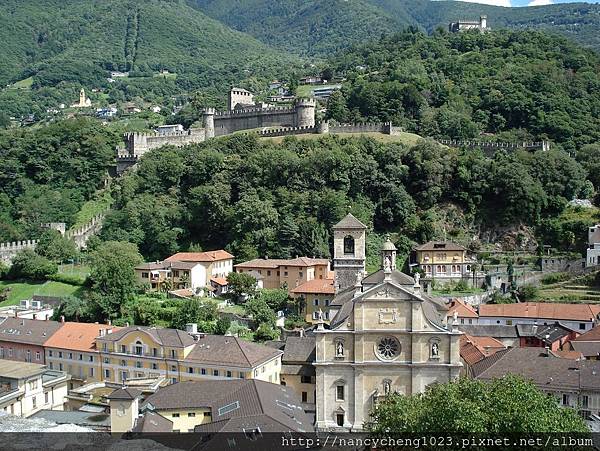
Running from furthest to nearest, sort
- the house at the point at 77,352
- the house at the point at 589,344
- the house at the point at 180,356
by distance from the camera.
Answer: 1. the house at the point at 77,352
2. the house at the point at 589,344
3. the house at the point at 180,356

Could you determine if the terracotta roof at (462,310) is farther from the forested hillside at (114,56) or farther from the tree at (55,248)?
the forested hillside at (114,56)

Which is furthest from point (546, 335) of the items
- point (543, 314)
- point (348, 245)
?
point (348, 245)

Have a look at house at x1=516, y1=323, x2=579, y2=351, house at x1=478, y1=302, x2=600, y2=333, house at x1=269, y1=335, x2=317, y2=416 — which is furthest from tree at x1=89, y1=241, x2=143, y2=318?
house at x1=516, y1=323, x2=579, y2=351

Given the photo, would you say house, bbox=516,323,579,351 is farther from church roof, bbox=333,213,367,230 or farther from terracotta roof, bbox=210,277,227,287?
terracotta roof, bbox=210,277,227,287

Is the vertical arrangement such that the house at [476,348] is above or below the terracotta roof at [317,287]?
below

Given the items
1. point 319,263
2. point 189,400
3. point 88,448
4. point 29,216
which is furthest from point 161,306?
point 88,448

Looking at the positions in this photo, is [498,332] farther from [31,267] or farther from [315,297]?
[31,267]

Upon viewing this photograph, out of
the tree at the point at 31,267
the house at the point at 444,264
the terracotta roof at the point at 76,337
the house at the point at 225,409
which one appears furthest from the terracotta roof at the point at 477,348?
the tree at the point at 31,267

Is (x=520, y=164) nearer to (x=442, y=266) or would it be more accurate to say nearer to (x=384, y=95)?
(x=442, y=266)
